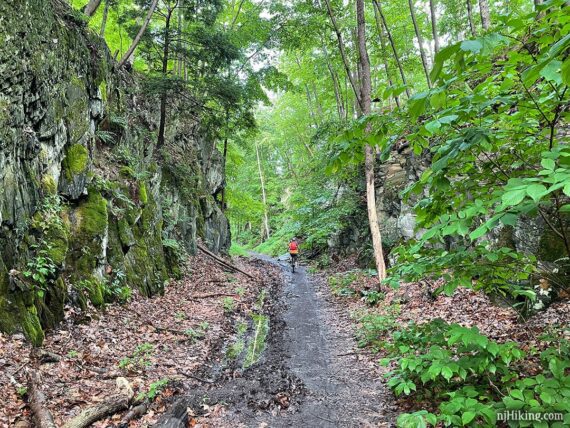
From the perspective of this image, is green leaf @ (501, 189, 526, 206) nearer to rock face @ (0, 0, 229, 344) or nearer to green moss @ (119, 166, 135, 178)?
rock face @ (0, 0, 229, 344)

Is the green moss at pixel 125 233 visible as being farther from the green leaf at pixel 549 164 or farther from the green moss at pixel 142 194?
the green leaf at pixel 549 164

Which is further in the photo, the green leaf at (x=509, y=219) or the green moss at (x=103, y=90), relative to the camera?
the green moss at (x=103, y=90)

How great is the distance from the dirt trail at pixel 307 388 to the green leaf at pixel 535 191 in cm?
386

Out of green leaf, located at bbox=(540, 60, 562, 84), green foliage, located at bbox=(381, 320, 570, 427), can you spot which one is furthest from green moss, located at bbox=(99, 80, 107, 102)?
green leaf, located at bbox=(540, 60, 562, 84)

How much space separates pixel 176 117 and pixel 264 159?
76.9 ft

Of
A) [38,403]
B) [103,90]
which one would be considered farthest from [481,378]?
[103,90]

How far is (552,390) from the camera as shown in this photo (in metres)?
Result: 2.48

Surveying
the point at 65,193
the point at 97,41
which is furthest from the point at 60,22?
the point at 65,193

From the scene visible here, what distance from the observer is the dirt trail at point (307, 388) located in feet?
15.2

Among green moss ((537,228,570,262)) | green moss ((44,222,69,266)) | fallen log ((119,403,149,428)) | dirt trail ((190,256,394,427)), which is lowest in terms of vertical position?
dirt trail ((190,256,394,427))

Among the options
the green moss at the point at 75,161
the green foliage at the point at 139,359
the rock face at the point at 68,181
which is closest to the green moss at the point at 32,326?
the rock face at the point at 68,181

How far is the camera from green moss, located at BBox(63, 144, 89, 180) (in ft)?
26.4

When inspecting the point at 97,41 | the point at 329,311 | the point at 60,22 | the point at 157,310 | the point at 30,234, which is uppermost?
the point at 97,41

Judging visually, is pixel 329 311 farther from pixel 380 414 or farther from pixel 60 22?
pixel 60 22
